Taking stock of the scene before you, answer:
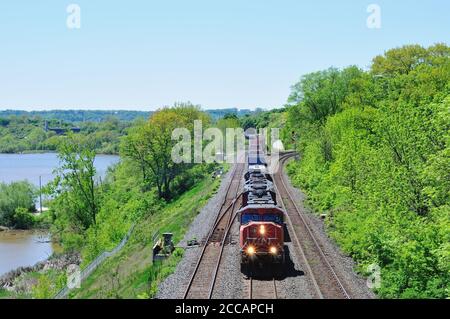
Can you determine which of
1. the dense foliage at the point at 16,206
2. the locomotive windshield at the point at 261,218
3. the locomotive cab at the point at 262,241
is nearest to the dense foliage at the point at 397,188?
the locomotive cab at the point at 262,241

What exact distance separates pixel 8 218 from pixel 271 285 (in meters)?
65.4

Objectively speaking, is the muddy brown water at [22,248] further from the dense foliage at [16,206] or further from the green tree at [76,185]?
the green tree at [76,185]

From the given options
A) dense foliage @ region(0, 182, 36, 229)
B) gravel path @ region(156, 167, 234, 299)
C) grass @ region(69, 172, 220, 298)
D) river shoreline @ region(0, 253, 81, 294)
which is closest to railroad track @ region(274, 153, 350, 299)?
gravel path @ region(156, 167, 234, 299)

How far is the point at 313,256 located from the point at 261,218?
4796mm

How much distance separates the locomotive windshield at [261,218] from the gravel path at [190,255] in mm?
3819

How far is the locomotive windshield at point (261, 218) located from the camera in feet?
78.3

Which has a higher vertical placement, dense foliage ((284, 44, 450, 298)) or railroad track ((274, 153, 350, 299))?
dense foliage ((284, 44, 450, 298))

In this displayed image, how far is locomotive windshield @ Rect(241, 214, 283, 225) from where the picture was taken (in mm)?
23875

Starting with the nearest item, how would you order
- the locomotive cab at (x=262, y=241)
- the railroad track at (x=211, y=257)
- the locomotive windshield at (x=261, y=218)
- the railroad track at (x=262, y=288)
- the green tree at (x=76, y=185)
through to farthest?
the railroad track at (x=262, y=288) < the railroad track at (x=211, y=257) < the locomotive cab at (x=262, y=241) < the locomotive windshield at (x=261, y=218) < the green tree at (x=76, y=185)

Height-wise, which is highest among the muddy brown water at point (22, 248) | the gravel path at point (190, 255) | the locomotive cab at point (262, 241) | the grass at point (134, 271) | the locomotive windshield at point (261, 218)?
the locomotive windshield at point (261, 218)

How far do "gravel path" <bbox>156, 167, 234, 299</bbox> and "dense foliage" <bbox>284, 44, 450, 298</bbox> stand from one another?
8.71 m

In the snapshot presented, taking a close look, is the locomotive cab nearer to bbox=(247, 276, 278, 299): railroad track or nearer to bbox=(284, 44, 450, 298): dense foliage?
bbox=(247, 276, 278, 299): railroad track
